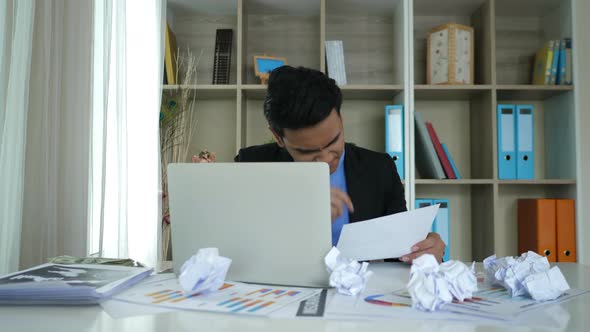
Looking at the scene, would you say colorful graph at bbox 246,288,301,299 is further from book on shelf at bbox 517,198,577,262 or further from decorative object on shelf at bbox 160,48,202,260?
book on shelf at bbox 517,198,577,262

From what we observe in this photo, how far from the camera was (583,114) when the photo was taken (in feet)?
8.20

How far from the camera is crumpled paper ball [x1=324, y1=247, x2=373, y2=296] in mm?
807

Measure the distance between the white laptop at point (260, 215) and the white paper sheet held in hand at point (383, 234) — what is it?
0.13 meters

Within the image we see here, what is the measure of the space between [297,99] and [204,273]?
656 mm

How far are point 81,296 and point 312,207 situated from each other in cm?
38

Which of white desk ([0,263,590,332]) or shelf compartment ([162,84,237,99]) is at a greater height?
shelf compartment ([162,84,237,99])

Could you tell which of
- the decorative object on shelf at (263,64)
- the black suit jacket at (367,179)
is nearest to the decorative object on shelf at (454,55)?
the decorative object on shelf at (263,64)

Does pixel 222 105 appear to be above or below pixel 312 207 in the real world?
above

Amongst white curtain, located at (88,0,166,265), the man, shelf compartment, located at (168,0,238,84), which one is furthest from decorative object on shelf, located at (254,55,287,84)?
the man

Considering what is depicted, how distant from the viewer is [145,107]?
218cm

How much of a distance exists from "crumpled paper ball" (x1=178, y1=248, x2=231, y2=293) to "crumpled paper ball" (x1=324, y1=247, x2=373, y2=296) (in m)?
0.17

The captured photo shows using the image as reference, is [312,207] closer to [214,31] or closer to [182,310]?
[182,310]

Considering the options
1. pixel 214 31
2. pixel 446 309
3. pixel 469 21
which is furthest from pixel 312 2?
pixel 446 309

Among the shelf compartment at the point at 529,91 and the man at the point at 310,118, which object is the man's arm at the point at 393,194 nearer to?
the man at the point at 310,118
